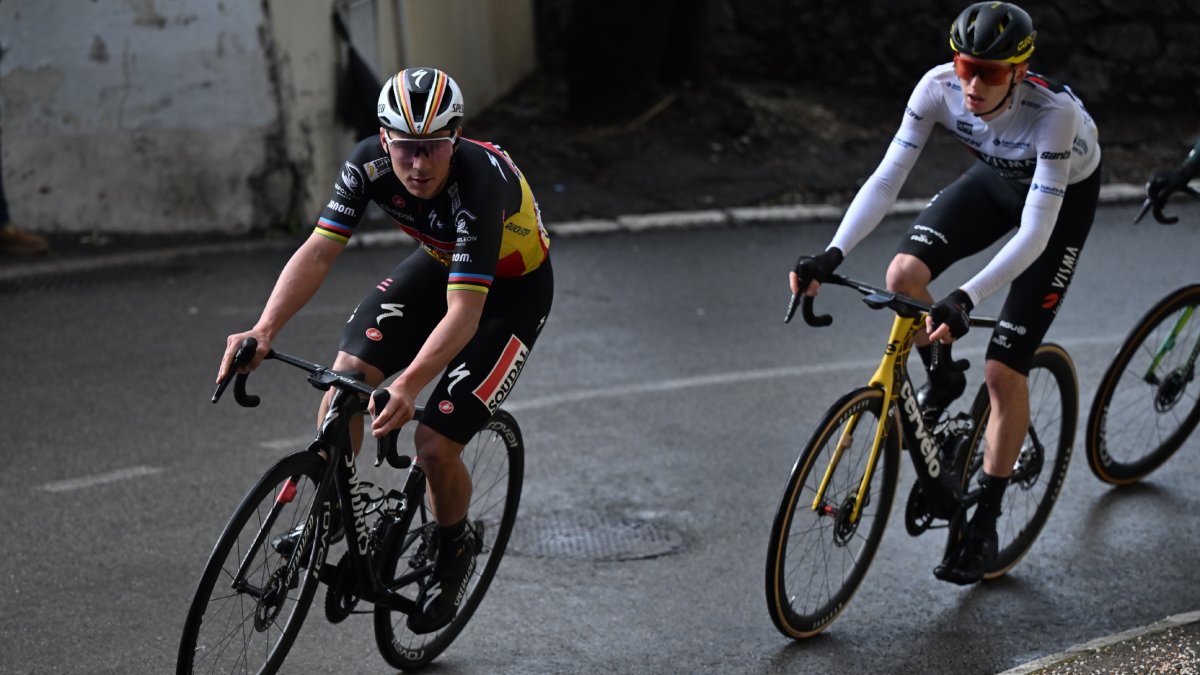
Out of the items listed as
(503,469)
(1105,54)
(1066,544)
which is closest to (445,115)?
(503,469)

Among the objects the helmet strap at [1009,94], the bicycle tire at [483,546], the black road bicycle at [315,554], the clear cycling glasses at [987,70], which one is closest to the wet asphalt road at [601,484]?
the bicycle tire at [483,546]

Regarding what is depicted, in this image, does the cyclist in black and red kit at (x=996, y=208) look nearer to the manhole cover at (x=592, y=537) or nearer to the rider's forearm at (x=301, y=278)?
the manhole cover at (x=592, y=537)

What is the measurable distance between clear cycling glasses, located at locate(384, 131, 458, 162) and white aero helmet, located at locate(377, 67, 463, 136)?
4cm

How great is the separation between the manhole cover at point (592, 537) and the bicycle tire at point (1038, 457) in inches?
50.3

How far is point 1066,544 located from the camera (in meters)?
6.30

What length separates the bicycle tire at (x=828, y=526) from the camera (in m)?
5.08

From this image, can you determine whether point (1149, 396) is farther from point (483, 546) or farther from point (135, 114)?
point (135, 114)

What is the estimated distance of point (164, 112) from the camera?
1108 centimetres

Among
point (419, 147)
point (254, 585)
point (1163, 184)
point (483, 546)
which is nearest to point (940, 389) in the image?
point (1163, 184)

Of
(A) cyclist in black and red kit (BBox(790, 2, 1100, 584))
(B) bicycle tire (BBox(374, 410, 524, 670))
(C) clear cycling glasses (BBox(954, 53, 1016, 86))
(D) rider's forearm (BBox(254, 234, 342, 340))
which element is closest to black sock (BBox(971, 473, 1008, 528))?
(A) cyclist in black and red kit (BBox(790, 2, 1100, 584))

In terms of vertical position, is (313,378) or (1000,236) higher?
(313,378)

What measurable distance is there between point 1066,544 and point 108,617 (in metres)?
3.82

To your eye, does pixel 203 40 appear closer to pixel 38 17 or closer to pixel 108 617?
pixel 38 17

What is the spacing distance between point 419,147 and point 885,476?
A: 214cm
